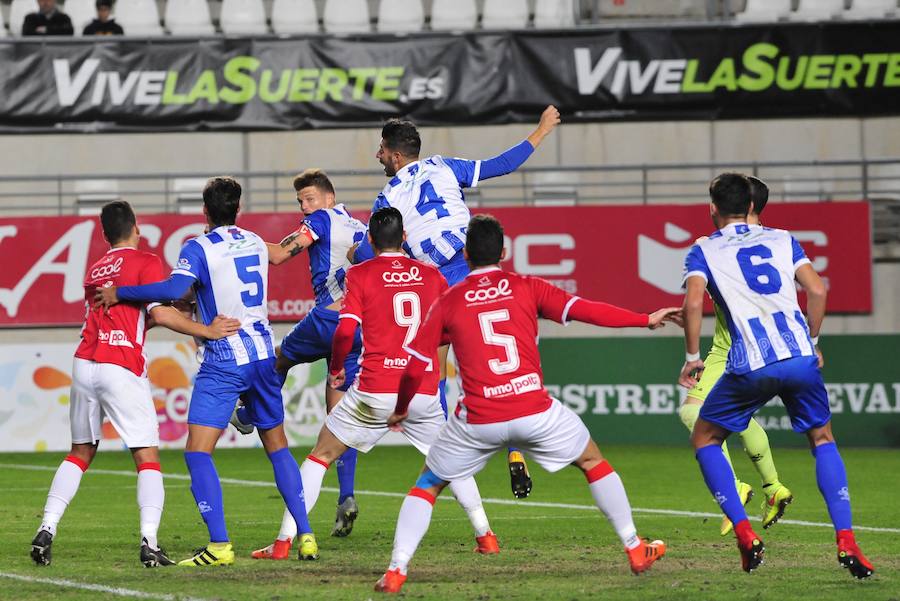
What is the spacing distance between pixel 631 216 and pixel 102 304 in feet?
39.1

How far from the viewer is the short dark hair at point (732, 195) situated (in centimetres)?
779

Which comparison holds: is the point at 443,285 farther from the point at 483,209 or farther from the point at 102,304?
the point at 483,209

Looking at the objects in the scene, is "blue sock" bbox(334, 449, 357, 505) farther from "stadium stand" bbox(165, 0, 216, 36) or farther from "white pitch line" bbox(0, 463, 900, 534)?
"stadium stand" bbox(165, 0, 216, 36)

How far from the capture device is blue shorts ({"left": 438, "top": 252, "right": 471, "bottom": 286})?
958 centimetres

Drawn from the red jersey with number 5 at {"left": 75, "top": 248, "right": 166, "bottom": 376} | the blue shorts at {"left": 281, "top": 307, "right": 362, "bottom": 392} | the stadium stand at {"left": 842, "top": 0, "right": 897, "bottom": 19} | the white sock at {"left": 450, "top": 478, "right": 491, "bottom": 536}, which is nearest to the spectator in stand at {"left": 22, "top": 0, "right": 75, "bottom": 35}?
the stadium stand at {"left": 842, "top": 0, "right": 897, "bottom": 19}

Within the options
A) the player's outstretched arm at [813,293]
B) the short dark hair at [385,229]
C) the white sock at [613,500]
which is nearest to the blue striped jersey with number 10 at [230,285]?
the short dark hair at [385,229]

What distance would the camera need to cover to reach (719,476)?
7770 millimetres

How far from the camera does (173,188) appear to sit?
21469 millimetres

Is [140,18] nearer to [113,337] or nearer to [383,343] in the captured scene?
[113,337]

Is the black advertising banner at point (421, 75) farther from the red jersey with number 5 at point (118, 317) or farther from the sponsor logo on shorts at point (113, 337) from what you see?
the sponsor logo on shorts at point (113, 337)

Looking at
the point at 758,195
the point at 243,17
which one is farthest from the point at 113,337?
the point at 243,17

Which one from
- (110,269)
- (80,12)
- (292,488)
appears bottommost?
(292,488)

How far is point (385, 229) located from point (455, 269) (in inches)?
57.9

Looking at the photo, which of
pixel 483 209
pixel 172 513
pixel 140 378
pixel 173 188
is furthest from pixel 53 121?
pixel 140 378
